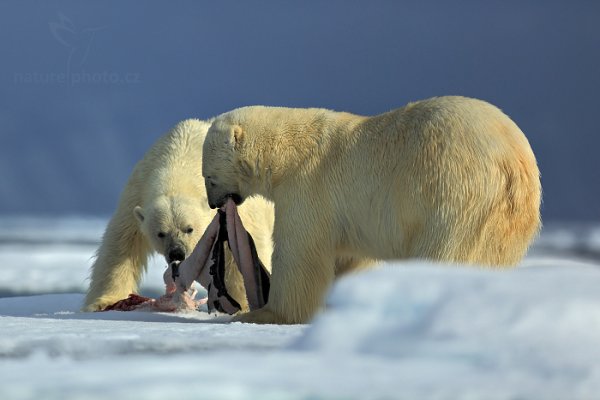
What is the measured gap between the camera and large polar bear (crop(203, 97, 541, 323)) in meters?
4.32

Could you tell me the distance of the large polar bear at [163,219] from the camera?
6.24 m

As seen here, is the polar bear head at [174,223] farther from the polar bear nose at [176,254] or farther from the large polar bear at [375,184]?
the large polar bear at [375,184]

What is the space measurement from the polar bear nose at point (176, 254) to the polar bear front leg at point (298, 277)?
53.3 inches

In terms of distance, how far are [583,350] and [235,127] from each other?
10.6 ft

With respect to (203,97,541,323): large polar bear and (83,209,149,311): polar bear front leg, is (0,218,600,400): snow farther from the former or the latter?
(83,209,149,311): polar bear front leg

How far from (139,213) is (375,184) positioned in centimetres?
230

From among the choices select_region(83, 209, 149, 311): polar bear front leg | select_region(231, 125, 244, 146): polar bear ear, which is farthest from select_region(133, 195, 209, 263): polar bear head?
select_region(231, 125, 244, 146): polar bear ear

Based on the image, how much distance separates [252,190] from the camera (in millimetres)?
5223

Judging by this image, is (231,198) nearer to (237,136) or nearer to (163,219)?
(237,136)

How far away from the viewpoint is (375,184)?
4.62m

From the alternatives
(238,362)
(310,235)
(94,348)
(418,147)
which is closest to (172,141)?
(310,235)

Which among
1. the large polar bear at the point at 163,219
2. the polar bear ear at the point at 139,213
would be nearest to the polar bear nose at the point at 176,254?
the large polar bear at the point at 163,219

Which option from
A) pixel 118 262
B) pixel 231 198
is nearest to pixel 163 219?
pixel 118 262

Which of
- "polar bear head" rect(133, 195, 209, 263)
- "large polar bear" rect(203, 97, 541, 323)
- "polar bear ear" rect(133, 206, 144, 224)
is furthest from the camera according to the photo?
"polar bear ear" rect(133, 206, 144, 224)
